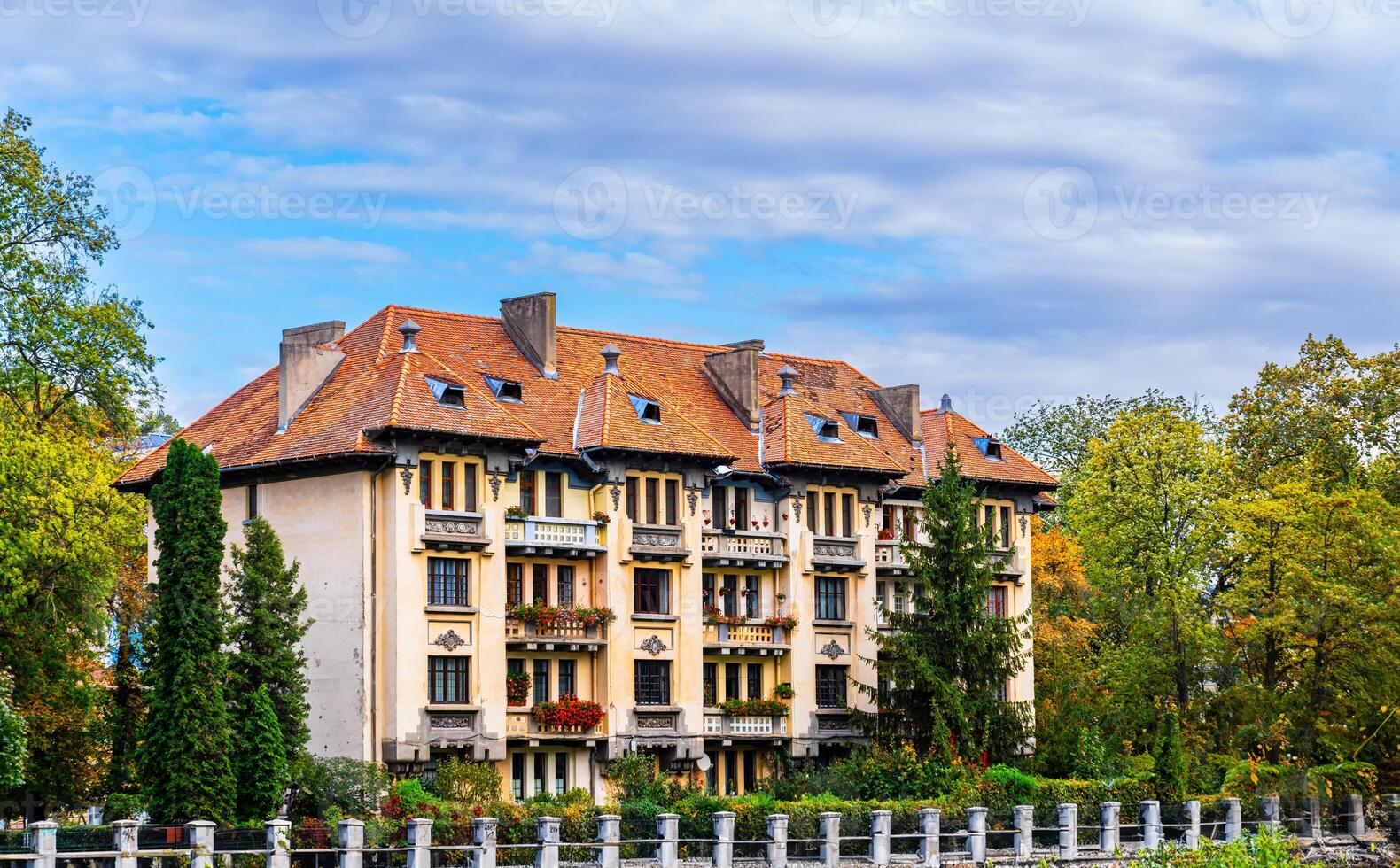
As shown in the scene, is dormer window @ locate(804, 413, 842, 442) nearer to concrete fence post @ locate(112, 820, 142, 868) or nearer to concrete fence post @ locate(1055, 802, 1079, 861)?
concrete fence post @ locate(1055, 802, 1079, 861)

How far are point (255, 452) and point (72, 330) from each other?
6401 millimetres

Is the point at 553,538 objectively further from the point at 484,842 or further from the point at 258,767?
the point at 484,842

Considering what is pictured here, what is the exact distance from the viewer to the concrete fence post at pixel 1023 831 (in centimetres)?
5766

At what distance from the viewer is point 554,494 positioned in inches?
2520

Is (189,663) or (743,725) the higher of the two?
(189,663)

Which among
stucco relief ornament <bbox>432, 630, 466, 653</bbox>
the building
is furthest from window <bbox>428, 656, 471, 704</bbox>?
stucco relief ornament <bbox>432, 630, 466, 653</bbox>

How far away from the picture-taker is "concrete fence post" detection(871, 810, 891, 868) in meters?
54.7

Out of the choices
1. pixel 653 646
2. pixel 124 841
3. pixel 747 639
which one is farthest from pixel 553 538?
pixel 124 841

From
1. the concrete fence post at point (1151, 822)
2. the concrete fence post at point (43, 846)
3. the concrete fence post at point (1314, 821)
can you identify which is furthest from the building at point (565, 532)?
the concrete fence post at point (43, 846)

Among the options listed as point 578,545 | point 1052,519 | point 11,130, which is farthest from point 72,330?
point 1052,519

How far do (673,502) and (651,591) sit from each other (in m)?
2.91

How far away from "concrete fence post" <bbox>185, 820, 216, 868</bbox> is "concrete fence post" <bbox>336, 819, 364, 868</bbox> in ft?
10.7

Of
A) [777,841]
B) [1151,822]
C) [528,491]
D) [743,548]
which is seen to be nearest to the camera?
[777,841]

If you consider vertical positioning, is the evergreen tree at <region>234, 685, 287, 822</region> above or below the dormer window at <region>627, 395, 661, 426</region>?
below
